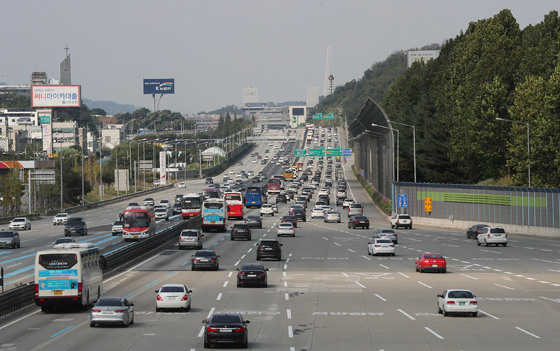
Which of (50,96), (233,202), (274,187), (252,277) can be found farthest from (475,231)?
(50,96)

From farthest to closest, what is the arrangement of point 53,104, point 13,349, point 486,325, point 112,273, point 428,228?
point 53,104, point 428,228, point 112,273, point 486,325, point 13,349

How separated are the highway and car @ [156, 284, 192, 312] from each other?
425mm

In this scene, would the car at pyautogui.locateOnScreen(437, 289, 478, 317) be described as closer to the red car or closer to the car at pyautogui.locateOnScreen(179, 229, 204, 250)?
the red car

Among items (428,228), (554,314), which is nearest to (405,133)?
(428,228)

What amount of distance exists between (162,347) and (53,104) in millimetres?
185934

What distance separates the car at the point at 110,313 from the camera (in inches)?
1021

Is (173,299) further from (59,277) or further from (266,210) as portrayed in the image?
(266,210)

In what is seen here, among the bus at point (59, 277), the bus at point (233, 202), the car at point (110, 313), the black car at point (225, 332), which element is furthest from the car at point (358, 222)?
the black car at point (225, 332)

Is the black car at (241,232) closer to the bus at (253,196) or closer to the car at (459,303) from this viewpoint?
the car at (459,303)

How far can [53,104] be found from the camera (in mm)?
197375

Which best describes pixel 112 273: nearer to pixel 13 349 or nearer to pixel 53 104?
pixel 13 349

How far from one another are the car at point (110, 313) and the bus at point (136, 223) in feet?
119

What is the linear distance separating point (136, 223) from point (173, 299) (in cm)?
3351

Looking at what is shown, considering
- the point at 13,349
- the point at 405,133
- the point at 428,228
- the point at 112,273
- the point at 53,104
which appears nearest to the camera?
the point at 13,349
